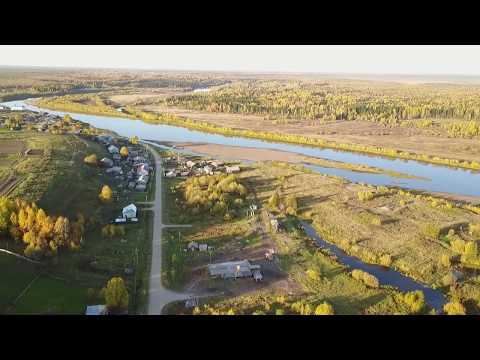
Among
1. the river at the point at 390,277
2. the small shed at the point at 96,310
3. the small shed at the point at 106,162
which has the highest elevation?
the small shed at the point at 106,162

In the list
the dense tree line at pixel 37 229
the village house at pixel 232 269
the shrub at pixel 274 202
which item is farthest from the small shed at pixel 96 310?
the shrub at pixel 274 202

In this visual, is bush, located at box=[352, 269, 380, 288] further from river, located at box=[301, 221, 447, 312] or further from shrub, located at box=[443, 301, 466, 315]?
shrub, located at box=[443, 301, 466, 315]

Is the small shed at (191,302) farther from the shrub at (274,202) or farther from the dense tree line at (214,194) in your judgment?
the shrub at (274,202)

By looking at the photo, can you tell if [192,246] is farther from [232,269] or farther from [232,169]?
[232,169]

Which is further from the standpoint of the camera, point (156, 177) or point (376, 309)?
point (156, 177)

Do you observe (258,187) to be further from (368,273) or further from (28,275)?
(28,275)

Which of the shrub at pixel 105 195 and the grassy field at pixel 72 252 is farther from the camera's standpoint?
the shrub at pixel 105 195
